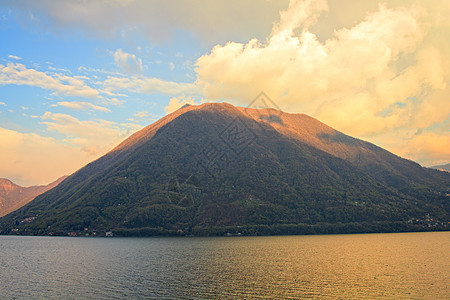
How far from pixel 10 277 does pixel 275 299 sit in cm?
7521

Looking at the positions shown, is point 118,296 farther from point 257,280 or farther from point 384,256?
point 384,256

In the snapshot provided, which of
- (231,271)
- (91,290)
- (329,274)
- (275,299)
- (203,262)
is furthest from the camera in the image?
(203,262)

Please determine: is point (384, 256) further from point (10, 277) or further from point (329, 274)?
point (10, 277)

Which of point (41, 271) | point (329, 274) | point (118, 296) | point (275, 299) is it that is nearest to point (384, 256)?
point (329, 274)

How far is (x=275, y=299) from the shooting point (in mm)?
61594

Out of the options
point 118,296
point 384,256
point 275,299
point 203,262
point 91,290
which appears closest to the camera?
point 275,299

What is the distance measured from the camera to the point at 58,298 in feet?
212

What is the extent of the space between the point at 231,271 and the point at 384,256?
6902 centimetres

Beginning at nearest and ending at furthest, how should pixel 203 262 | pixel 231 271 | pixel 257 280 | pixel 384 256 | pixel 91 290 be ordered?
pixel 91 290 → pixel 257 280 → pixel 231 271 → pixel 203 262 → pixel 384 256

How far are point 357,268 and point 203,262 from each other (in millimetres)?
51943

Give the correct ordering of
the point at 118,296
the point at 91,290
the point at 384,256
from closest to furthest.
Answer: the point at 118,296
the point at 91,290
the point at 384,256

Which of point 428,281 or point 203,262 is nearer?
point 428,281

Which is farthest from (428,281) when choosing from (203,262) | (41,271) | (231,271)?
(41,271)

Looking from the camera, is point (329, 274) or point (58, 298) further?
point (329, 274)
